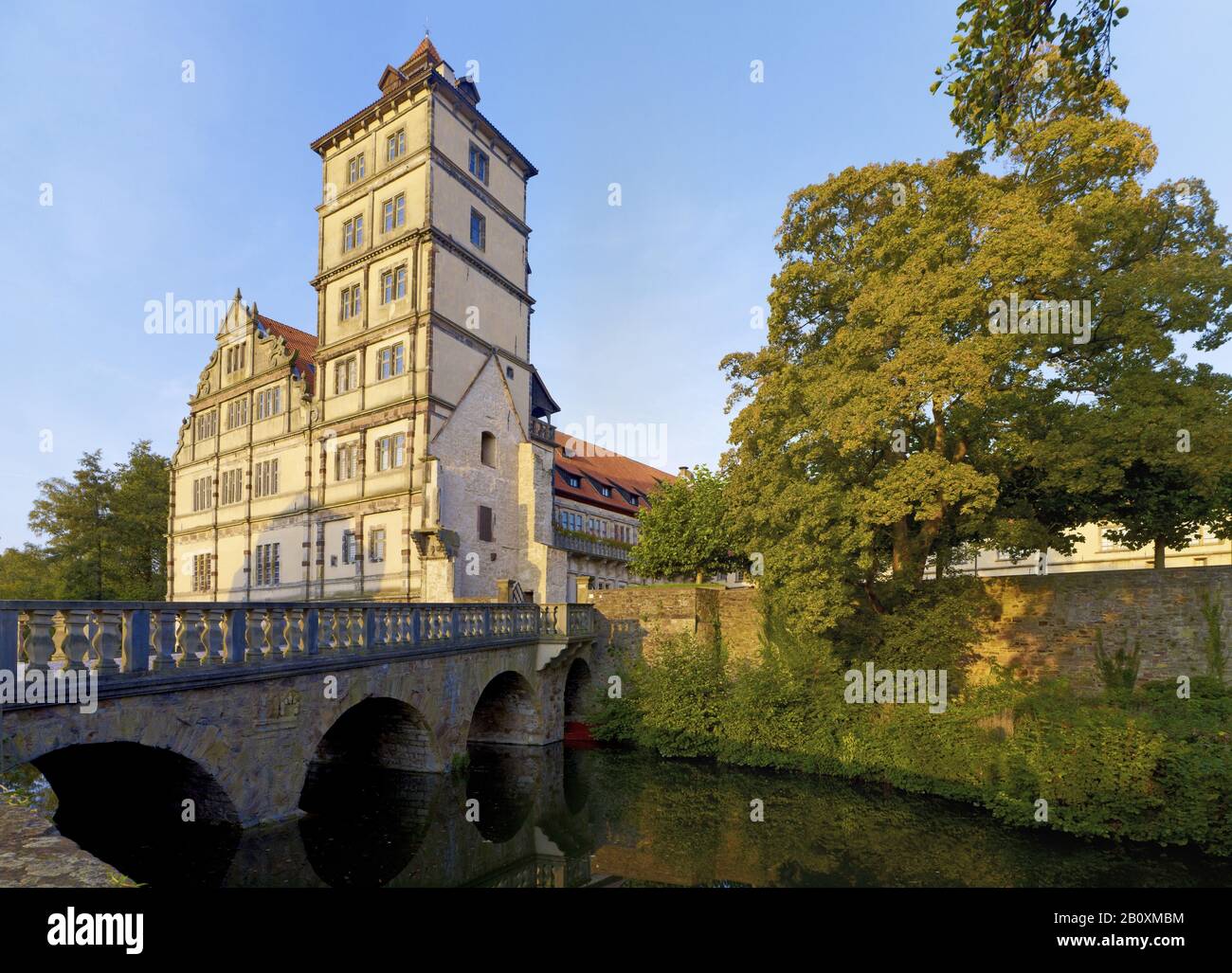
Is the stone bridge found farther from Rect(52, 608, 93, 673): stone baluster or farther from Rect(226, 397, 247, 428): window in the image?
Rect(226, 397, 247, 428): window

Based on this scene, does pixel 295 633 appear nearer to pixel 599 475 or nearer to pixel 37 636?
pixel 37 636

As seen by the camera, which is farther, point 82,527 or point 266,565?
point 82,527

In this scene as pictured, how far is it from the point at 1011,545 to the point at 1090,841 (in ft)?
20.6

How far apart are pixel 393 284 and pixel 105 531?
26.3m

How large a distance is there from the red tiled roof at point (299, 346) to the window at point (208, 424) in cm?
530

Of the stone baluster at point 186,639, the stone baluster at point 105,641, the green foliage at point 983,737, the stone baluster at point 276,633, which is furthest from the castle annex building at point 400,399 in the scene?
the stone baluster at point 105,641

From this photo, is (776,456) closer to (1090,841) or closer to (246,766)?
(1090,841)

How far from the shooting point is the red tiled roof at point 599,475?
123ft

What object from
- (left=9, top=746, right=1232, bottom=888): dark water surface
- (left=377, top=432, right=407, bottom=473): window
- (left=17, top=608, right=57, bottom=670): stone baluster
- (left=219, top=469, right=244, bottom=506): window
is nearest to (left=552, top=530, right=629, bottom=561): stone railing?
(left=377, top=432, right=407, bottom=473): window

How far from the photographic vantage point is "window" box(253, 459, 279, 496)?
30.4m

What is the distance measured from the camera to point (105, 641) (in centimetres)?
827

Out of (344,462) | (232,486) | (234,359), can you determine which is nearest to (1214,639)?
(344,462)

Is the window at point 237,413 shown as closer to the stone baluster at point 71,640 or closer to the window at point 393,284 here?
the window at point 393,284
